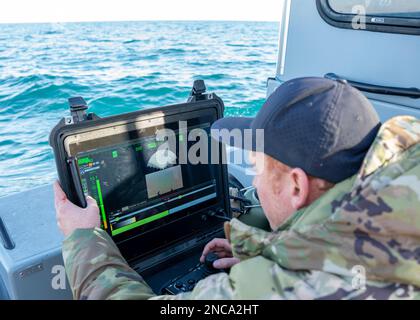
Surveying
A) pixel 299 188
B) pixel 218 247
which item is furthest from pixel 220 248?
pixel 299 188

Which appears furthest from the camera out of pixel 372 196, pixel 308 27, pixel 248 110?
pixel 248 110

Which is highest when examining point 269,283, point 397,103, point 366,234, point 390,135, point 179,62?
point 390,135

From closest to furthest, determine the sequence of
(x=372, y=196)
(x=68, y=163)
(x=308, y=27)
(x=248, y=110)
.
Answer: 1. (x=372, y=196)
2. (x=68, y=163)
3. (x=308, y=27)
4. (x=248, y=110)

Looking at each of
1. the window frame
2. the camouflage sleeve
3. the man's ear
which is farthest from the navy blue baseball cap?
the window frame

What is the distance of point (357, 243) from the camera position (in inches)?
31.8

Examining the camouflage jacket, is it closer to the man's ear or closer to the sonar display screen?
the man's ear

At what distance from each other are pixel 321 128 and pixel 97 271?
0.72m

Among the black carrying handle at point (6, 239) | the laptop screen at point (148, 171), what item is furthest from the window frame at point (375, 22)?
the black carrying handle at point (6, 239)

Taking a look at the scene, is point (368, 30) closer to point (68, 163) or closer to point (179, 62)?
point (68, 163)

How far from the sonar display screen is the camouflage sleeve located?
0.18m

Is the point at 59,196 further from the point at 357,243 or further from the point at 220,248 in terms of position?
the point at 357,243

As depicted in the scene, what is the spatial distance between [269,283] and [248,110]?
6583 mm

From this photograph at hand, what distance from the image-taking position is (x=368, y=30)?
7.85 ft
